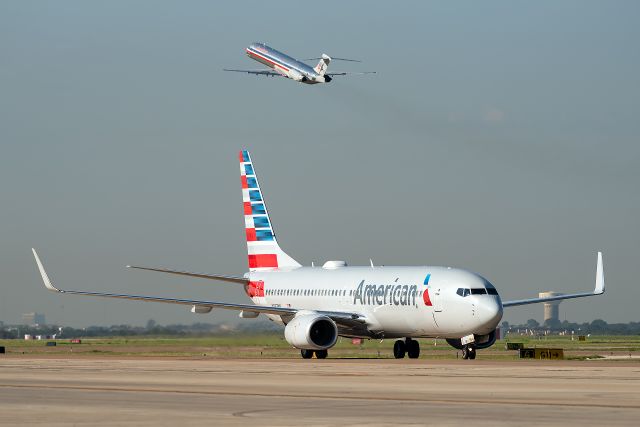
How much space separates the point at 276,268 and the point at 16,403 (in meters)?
44.6

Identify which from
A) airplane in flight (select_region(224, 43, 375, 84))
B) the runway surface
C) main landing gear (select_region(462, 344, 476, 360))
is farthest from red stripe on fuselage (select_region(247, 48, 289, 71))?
the runway surface

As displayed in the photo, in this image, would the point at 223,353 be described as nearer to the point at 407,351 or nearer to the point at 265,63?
the point at 407,351

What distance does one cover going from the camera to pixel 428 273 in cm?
5803

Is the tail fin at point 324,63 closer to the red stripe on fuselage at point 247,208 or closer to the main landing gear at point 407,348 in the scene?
the red stripe on fuselage at point 247,208

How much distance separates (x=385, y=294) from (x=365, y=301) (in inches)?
70.2

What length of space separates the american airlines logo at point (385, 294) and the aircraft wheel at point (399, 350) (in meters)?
2.41

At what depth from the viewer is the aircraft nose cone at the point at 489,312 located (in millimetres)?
54781

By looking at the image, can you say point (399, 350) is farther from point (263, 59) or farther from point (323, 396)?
point (323, 396)

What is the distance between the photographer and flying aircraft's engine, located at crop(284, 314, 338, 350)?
58.8m

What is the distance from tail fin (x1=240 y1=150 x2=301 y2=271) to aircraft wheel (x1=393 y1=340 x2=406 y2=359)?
11.3 m

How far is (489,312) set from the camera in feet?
180

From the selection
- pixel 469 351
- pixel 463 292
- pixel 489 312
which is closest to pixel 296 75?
pixel 463 292

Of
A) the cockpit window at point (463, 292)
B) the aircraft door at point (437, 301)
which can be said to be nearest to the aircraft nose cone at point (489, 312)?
the cockpit window at point (463, 292)

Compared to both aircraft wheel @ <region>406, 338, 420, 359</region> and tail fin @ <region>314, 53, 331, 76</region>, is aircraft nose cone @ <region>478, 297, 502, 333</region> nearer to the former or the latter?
aircraft wheel @ <region>406, 338, 420, 359</region>
